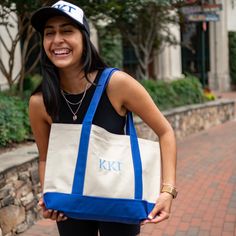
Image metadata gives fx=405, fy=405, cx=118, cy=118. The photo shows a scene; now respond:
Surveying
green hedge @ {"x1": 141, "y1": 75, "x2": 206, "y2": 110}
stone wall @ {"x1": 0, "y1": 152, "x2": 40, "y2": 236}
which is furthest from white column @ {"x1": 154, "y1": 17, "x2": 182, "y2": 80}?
stone wall @ {"x1": 0, "y1": 152, "x2": 40, "y2": 236}

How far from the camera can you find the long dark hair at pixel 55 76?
1.73 m

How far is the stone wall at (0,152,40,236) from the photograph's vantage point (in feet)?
12.1

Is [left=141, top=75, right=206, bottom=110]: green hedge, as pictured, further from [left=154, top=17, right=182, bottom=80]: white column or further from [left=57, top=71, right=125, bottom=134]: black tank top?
[left=57, top=71, right=125, bottom=134]: black tank top

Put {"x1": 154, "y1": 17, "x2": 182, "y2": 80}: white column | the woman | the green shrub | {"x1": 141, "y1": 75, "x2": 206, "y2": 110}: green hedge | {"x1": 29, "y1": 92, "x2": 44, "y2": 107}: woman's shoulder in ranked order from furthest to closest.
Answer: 1. the green shrub
2. {"x1": 154, "y1": 17, "x2": 182, "y2": 80}: white column
3. {"x1": 141, "y1": 75, "x2": 206, "y2": 110}: green hedge
4. {"x1": 29, "y1": 92, "x2": 44, "y2": 107}: woman's shoulder
5. the woman

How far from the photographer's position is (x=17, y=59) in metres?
9.59

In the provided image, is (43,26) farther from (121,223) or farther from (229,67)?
(229,67)

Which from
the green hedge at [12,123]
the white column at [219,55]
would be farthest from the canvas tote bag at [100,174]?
the white column at [219,55]

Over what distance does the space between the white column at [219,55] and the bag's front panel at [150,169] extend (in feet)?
59.8

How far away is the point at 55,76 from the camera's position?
1774mm

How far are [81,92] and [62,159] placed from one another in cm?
30

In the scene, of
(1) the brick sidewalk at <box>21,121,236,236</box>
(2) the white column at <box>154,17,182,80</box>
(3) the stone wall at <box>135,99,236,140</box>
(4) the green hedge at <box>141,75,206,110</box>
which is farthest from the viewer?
(2) the white column at <box>154,17,182,80</box>

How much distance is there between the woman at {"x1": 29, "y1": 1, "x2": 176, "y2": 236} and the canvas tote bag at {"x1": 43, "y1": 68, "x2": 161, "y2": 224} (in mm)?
57

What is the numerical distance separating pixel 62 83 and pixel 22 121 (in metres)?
3.63

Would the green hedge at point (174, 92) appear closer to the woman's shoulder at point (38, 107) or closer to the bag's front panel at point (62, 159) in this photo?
the woman's shoulder at point (38, 107)
